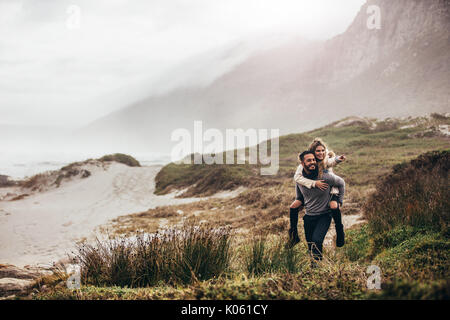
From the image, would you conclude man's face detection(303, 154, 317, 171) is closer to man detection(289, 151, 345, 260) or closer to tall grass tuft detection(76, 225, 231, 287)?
man detection(289, 151, 345, 260)

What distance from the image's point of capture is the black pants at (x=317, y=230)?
4156mm

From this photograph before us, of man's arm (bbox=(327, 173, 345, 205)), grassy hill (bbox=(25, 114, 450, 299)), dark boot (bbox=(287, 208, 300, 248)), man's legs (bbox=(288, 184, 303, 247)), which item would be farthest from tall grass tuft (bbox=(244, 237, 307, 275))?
man's arm (bbox=(327, 173, 345, 205))

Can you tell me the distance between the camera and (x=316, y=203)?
13.9 ft

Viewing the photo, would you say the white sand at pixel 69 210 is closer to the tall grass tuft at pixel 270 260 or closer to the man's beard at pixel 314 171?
the tall grass tuft at pixel 270 260

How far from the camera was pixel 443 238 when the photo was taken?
12.4ft

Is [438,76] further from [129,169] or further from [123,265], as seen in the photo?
[123,265]

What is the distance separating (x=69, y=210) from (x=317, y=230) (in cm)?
1563

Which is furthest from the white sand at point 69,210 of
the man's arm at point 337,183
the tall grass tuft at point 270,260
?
the man's arm at point 337,183

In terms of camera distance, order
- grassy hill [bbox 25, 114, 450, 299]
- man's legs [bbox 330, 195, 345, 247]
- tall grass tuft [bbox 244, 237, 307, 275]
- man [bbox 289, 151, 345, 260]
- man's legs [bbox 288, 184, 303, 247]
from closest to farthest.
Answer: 1. grassy hill [bbox 25, 114, 450, 299]
2. tall grass tuft [bbox 244, 237, 307, 275]
3. man's legs [bbox 330, 195, 345, 247]
4. man [bbox 289, 151, 345, 260]
5. man's legs [bbox 288, 184, 303, 247]

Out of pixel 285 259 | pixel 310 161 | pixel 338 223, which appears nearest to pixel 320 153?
pixel 310 161

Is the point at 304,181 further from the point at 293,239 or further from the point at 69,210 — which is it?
the point at 69,210

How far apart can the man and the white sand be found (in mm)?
5746

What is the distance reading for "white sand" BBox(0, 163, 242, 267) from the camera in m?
8.30

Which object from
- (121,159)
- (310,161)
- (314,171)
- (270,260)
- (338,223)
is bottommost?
(270,260)
